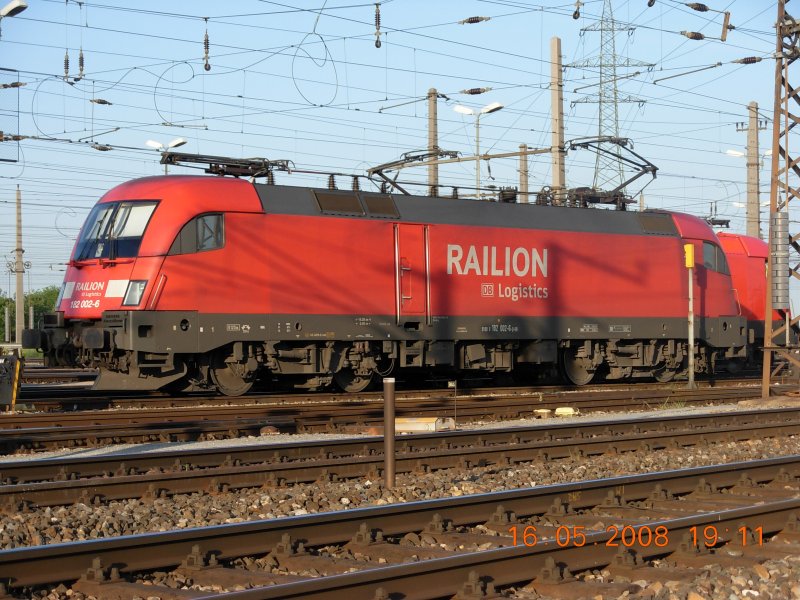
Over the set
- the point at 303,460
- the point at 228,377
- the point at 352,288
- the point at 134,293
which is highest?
the point at 352,288

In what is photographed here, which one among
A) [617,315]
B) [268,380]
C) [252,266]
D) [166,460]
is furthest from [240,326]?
[617,315]

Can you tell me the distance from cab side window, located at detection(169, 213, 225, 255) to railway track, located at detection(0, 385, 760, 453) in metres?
2.71

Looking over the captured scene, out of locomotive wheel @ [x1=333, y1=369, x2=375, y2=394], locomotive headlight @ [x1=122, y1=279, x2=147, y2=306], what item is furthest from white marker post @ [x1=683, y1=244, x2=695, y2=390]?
locomotive headlight @ [x1=122, y1=279, x2=147, y2=306]

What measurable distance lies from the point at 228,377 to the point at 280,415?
10.0 ft

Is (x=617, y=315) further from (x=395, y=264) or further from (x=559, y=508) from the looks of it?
(x=559, y=508)

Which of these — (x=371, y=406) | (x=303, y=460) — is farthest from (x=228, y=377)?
(x=303, y=460)

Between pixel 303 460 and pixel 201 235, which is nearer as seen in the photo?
pixel 303 460

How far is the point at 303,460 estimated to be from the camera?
11219 mm

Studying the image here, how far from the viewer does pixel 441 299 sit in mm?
20578

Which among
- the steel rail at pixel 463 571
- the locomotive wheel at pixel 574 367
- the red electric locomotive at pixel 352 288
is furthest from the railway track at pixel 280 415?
the steel rail at pixel 463 571

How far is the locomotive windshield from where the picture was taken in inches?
704

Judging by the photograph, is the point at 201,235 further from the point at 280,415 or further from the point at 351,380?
the point at 351,380

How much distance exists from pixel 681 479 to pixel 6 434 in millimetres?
7829
